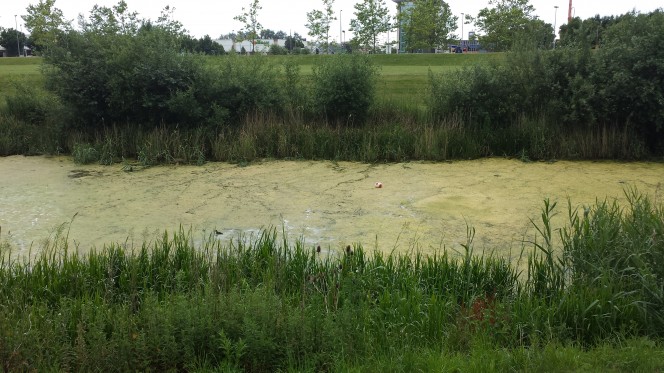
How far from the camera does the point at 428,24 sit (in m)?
29.0

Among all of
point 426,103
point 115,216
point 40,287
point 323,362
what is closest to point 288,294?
point 323,362

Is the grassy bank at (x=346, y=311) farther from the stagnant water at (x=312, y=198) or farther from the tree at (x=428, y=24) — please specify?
the tree at (x=428, y=24)

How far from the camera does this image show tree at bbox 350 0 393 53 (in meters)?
23.3

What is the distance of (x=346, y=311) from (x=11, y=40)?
49.9 m

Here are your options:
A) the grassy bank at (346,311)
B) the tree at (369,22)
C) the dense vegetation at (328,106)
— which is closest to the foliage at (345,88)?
the dense vegetation at (328,106)

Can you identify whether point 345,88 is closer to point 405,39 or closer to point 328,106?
point 328,106

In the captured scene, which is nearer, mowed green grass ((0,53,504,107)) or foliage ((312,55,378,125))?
foliage ((312,55,378,125))

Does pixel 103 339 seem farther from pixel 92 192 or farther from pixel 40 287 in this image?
pixel 92 192

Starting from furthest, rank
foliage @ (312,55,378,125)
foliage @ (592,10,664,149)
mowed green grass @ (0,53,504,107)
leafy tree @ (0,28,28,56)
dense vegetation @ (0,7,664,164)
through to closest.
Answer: leafy tree @ (0,28,28,56)
mowed green grass @ (0,53,504,107)
foliage @ (312,55,378,125)
dense vegetation @ (0,7,664,164)
foliage @ (592,10,664,149)

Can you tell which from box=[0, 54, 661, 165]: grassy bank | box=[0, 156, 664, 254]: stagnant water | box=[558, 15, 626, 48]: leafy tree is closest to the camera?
box=[0, 156, 664, 254]: stagnant water

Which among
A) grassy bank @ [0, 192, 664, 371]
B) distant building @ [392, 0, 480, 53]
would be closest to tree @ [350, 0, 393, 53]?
distant building @ [392, 0, 480, 53]

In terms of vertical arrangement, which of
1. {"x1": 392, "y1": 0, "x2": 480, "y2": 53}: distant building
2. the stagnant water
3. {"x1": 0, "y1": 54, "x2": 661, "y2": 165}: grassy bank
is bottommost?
the stagnant water

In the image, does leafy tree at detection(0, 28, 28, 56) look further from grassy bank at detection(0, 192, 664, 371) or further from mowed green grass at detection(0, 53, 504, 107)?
grassy bank at detection(0, 192, 664, 371)

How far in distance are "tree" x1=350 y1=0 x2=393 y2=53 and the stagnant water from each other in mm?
15606
